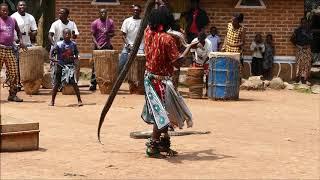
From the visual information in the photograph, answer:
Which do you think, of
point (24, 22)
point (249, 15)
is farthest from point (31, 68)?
point (249, 15)

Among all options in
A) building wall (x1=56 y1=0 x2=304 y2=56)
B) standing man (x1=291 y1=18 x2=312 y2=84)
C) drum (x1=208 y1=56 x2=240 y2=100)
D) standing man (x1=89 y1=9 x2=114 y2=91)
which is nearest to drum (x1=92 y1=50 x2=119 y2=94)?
standing man (x1=89 y1=9 x2=114 y2=91)

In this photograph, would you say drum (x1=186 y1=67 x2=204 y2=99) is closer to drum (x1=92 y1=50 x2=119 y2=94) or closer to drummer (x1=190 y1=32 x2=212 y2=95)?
drummer (x1=190 y1=32 x2=212 y2=95)

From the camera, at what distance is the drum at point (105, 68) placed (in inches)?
532

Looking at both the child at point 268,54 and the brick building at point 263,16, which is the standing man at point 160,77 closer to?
the child at point 268,54

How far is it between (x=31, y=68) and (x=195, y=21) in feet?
14.6

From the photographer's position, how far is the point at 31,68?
13188 mm

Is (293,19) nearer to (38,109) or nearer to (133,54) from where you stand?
(38,109)

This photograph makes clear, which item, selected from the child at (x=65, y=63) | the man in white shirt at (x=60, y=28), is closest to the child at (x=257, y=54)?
the man in white shirt at (x=60, y=28)

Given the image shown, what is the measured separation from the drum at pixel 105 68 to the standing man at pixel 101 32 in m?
0.48

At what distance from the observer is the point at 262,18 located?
16.5 metres

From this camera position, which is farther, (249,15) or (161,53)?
(249,15)

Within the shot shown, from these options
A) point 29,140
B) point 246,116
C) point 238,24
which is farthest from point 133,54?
point 238,24

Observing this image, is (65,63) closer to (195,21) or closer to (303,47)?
(195,21)

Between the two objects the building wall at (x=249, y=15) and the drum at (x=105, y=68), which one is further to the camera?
the building wall at (x=249, y=15)
